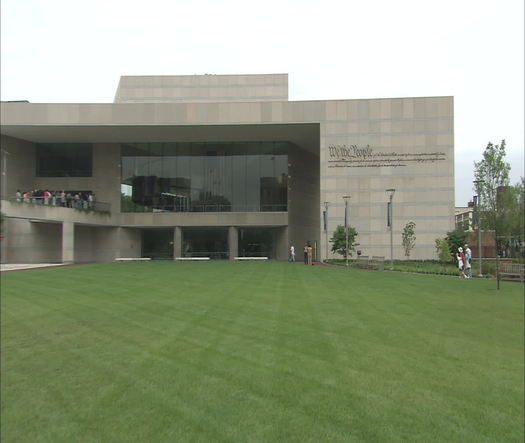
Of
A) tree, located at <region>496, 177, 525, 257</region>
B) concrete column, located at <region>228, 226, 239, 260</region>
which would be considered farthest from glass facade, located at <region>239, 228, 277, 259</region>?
tree, located at <region>496, 177, 525, 257</region>

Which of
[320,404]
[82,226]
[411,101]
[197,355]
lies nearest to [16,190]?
[82,226]

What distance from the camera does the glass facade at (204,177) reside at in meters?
41.6

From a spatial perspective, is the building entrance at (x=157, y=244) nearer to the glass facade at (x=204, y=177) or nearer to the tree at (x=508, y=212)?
the glass facade at (x=204, y=177)

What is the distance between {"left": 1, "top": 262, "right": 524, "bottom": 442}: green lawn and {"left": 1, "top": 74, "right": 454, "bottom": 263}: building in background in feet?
83.1

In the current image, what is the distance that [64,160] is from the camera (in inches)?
1684

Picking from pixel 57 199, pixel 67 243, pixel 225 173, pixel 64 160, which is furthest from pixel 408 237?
pixel 64 160

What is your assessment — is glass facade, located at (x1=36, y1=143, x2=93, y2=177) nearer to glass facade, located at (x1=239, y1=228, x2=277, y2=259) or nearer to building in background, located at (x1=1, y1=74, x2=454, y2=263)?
building in background, located at (x1=1, y1=74, x2=454, y2=263)

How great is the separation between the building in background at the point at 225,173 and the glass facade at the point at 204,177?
0.10 m

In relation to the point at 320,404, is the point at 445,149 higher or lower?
higher

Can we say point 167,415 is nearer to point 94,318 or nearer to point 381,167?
point 94,318

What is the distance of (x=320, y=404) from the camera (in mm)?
5410

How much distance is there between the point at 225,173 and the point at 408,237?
18.2 meters

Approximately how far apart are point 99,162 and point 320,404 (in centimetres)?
4185

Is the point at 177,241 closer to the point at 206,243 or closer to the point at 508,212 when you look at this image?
the point at 206,243
